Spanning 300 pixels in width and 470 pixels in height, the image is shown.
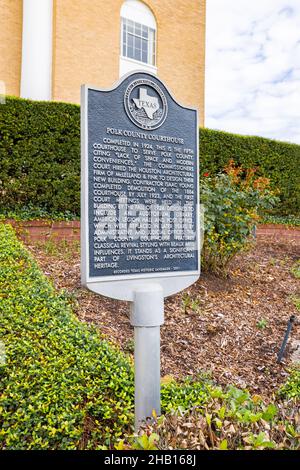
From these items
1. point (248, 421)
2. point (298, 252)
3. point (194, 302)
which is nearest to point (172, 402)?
point (248, 421)

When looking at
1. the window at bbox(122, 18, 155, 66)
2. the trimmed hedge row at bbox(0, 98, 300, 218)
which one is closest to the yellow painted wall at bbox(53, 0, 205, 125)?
the window at bbox(122, 18, 155, 66)

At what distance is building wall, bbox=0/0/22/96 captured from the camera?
1308cm

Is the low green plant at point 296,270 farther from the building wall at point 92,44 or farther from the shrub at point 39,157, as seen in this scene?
the building wall at point 92,44

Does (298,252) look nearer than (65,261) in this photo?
No

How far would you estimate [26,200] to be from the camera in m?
8.29

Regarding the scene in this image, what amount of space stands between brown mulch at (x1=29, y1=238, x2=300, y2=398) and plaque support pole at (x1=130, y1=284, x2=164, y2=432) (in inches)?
49.2

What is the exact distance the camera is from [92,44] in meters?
13.7

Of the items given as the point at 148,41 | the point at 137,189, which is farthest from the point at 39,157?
the point at 148,41

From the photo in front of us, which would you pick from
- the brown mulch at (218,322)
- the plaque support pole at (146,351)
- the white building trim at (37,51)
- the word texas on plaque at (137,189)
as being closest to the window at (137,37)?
the white building trim at (37,51)

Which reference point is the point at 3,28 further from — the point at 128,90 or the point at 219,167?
the point at 128,90

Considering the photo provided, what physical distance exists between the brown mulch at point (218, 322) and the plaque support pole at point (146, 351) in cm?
125

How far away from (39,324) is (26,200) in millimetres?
4894

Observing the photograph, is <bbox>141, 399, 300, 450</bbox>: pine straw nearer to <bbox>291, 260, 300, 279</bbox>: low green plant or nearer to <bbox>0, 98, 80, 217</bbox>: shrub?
<bbox>291, 260, 300, 279</bbox>: low green plant

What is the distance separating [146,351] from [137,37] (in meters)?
14.4
